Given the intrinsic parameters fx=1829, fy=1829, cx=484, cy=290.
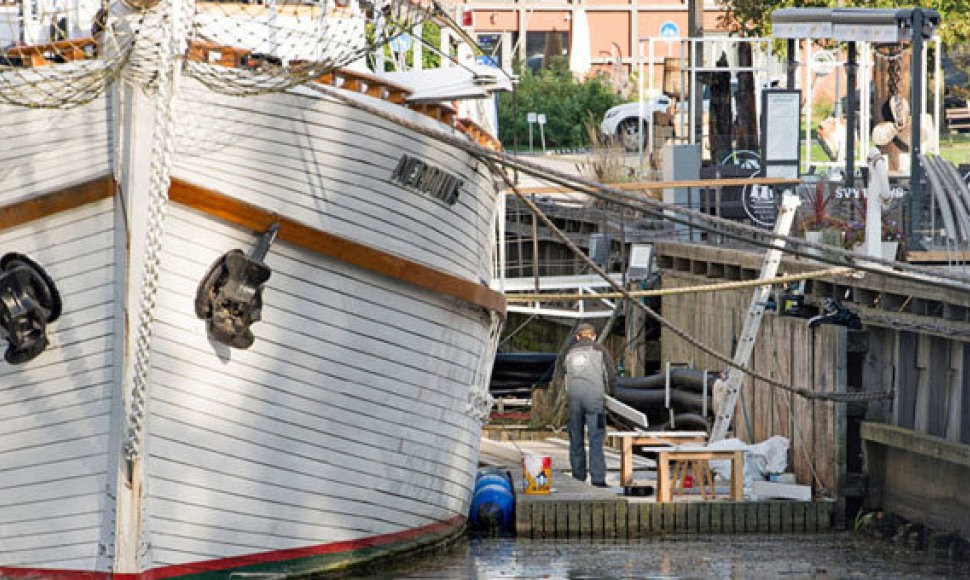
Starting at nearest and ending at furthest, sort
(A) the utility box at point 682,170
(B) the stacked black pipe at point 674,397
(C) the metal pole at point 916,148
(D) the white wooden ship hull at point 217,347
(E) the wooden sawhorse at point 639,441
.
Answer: (D) the white wooden ship hull at point 217,347 < (E) the wooden sawhorse at point 639,441 < (C) the metal pole at point 916,148 < (B) the stacked black pipe at point 674,397 < (A) the utility box at point 682,170

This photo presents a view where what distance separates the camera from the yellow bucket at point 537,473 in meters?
13.3

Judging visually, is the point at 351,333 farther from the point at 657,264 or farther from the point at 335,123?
the point at 657,264

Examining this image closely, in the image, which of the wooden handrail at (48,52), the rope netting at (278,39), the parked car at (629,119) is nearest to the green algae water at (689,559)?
the rope netting at (278,39)

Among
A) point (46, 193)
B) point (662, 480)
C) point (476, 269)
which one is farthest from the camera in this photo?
point (662, 480)

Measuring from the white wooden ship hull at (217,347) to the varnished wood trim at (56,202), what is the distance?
1cm

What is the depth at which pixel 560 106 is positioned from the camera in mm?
38062

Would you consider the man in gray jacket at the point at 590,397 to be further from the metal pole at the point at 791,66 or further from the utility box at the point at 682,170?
the metal pole at the point at 791,66

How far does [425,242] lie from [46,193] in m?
2.40

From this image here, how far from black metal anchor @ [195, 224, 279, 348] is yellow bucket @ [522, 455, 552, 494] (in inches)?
140

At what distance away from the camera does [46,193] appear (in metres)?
9.84

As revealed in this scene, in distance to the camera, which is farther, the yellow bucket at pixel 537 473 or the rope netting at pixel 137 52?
the yellow bucket at pixel 537 473

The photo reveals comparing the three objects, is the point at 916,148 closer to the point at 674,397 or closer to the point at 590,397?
the point at 674,397

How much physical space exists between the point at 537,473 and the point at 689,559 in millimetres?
1655

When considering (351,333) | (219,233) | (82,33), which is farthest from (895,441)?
(82,33)
